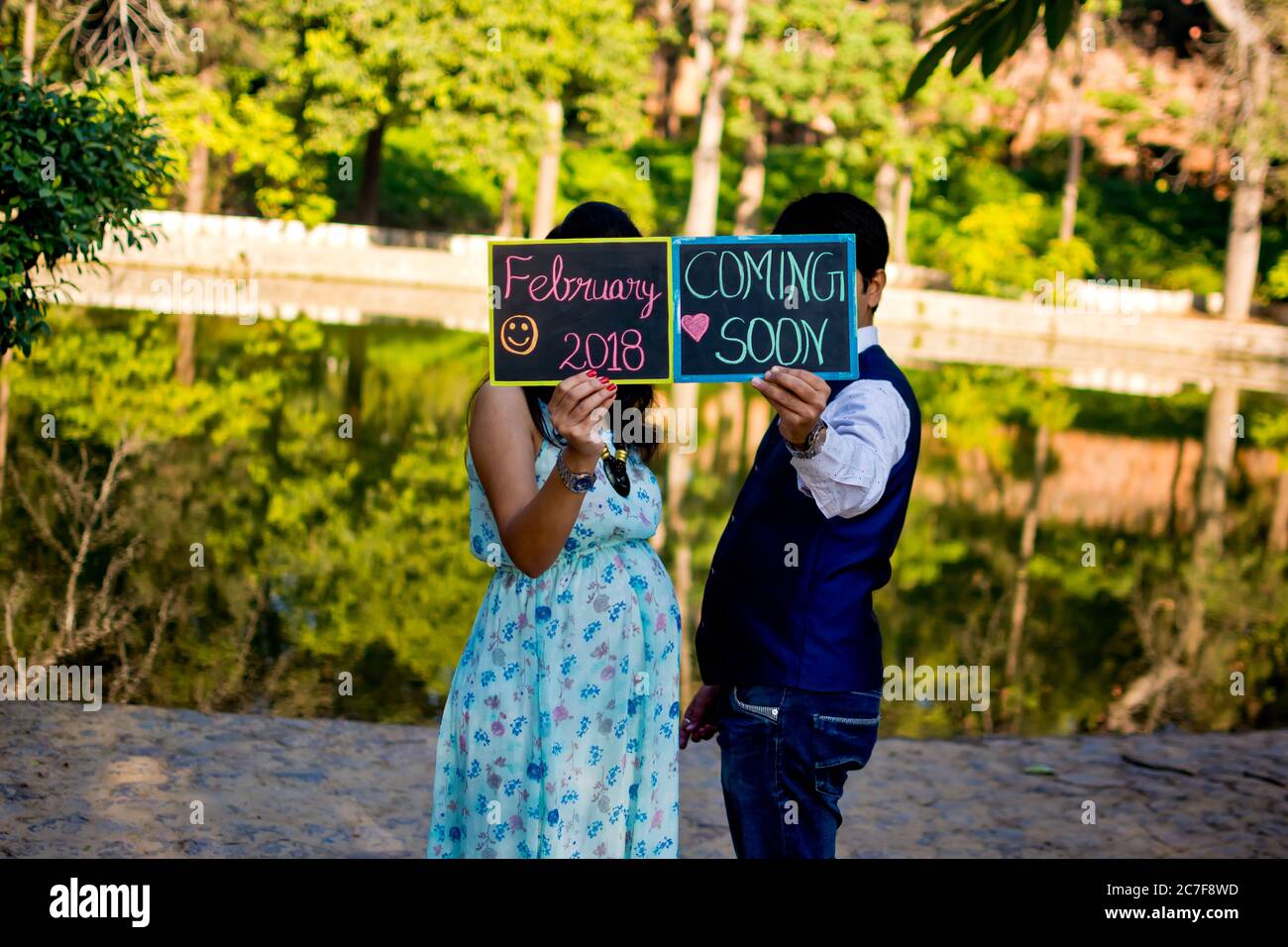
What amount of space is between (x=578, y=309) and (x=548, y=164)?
30.7m

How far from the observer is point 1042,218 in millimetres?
36125

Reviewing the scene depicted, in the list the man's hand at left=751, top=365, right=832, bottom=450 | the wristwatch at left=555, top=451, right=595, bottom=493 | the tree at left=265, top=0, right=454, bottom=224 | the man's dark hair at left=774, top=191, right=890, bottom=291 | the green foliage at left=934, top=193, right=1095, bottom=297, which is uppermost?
the tree at left=265, top=0, right=454, bottom=224

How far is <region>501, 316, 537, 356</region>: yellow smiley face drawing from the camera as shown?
2.91 meters

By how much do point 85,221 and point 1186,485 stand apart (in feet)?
36.5

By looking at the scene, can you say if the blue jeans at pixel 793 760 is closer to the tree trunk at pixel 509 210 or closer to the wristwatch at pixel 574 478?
the wristwatch at pixel 574 478

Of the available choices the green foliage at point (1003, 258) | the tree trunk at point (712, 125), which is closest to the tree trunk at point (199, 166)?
the tree trunk at point (712, 125)

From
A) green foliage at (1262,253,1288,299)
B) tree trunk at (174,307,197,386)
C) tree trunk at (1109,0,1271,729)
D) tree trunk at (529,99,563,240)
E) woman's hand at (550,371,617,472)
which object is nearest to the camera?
woman's hand at (550,371,617,472)

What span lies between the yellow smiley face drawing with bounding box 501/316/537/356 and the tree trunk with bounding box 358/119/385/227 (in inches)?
1261

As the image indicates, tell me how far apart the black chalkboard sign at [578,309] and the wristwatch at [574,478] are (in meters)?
0.20

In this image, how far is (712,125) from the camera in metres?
31.6

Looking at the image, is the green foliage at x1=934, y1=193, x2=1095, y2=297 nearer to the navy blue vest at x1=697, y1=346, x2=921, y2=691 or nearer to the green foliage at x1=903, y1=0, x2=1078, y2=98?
the green foliage at x1=903, y1=0, x2=1078, y2=98

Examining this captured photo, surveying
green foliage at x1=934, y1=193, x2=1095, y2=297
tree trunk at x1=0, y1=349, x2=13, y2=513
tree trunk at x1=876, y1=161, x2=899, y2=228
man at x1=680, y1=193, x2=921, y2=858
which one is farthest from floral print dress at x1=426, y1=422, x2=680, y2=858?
tree trunk at x1=876, y1=161, x2=899, y2=228

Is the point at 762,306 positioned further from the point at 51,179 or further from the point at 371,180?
the point at 371,180
